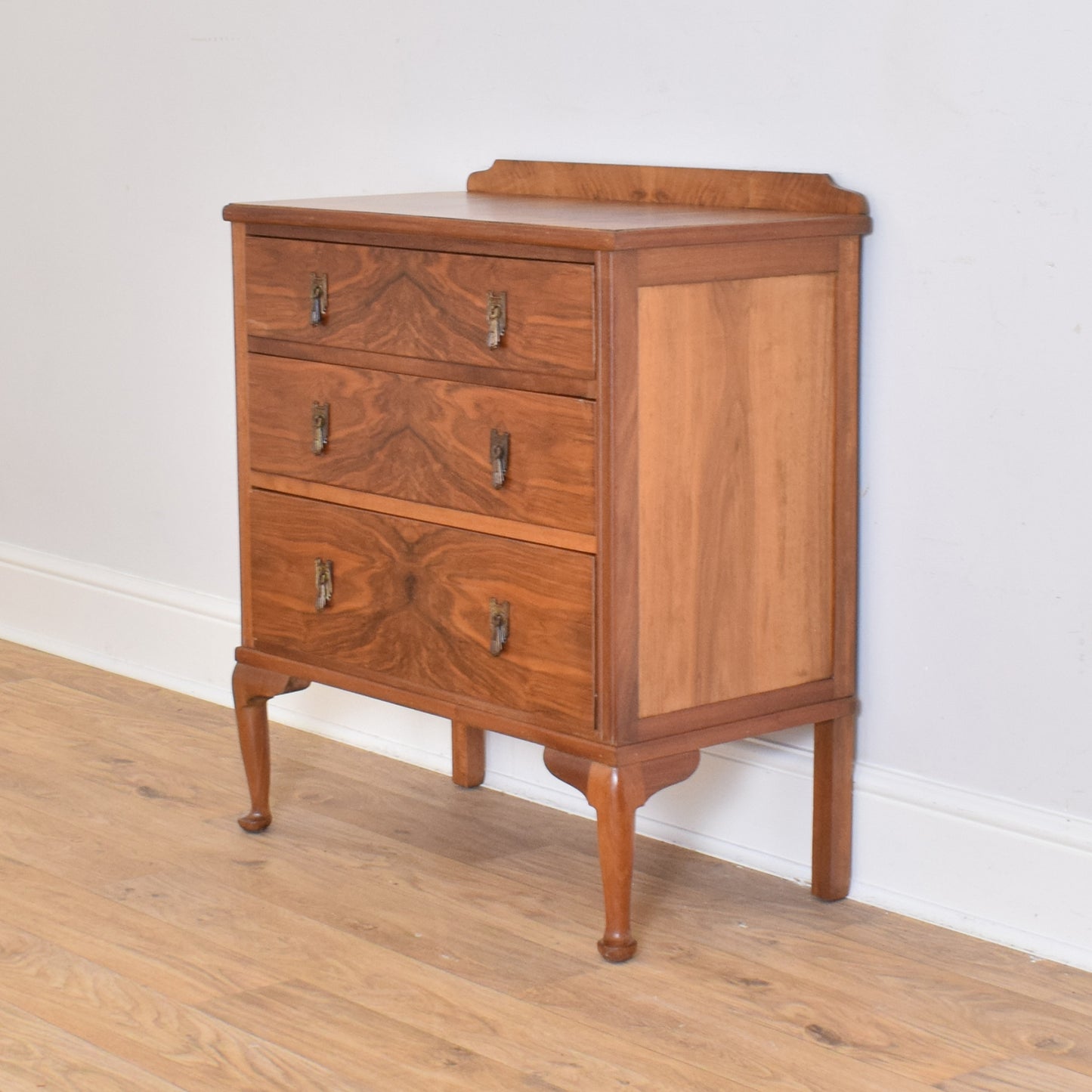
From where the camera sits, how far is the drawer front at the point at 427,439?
6.80ft

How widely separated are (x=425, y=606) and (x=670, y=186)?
2.17 feet

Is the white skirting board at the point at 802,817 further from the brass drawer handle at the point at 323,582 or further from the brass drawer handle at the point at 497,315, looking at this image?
the brass drawer handle at the point at 497,315

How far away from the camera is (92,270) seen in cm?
341

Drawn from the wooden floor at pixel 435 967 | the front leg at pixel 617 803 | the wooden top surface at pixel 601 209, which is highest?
the wooden top surface at pixel 601 209

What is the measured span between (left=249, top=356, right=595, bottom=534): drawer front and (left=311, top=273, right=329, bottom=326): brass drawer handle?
7cm

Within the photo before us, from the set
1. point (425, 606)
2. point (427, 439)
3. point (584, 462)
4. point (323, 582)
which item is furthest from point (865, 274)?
point (323, 582)

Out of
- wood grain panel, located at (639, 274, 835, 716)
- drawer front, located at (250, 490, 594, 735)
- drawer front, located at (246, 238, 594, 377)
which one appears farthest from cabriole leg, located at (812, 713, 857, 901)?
drawer front, located at (246, 238, 594, 377)

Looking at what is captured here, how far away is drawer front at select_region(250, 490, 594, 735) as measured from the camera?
212 cm

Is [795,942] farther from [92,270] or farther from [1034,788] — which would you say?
[92,270]

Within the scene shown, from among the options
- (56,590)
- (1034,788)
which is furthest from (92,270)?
(1034,788)

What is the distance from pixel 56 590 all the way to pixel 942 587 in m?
1.99

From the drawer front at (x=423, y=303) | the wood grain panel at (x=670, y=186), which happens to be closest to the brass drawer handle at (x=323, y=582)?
the drawer front at (x=423, y=303)

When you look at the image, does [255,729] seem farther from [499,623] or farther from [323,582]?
[499,623]

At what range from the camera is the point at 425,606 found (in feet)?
7.47
